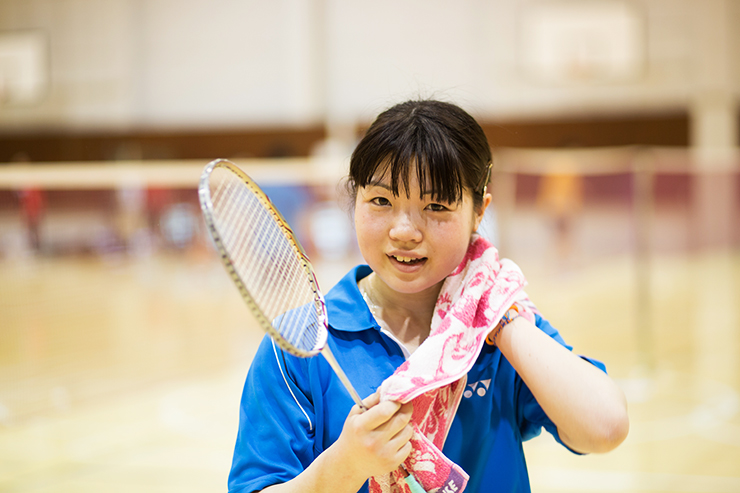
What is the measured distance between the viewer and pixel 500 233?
15.5 feet

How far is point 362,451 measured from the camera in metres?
1.01

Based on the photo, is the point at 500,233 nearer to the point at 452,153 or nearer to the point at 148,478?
the point at 148,478

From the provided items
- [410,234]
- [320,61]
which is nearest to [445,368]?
[410,234]

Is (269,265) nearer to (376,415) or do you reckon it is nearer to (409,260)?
Result: (409,260)

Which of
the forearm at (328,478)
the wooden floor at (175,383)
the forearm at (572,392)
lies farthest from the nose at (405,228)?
the wooden floor at (175,383)

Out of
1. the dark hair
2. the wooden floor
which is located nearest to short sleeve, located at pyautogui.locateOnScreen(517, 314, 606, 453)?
the dark hair

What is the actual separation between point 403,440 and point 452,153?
49 centimetres

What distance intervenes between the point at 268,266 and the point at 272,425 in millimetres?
306

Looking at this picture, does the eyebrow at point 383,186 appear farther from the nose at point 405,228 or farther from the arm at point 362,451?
the arm at point 362,451

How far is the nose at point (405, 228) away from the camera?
3.67ft

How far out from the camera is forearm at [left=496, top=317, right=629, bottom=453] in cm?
113

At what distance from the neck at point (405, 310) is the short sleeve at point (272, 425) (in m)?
0.21

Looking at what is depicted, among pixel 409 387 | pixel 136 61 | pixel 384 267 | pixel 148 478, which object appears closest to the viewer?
pixel 409 387

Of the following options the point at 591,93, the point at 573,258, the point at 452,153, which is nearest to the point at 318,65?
the point at 591,93
